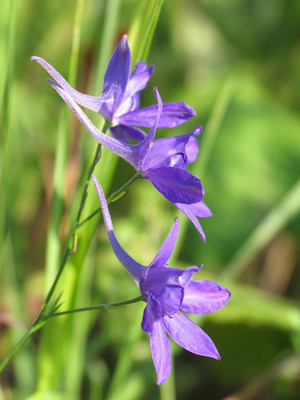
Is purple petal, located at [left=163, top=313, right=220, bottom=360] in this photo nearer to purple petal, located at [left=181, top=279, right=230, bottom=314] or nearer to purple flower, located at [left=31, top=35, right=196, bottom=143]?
purple petal, located at [left=181, top=279, right=230, bottom=314]

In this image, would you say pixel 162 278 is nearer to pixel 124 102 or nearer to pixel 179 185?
pixel 179 185

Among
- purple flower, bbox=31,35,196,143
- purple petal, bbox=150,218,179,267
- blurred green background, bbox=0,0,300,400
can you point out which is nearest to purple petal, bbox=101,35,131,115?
purple flower, bbox=31,35,196,143

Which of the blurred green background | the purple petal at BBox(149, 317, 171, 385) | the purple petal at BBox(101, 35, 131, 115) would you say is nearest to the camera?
the purple petal at BBox(149, 317, 171, 385)

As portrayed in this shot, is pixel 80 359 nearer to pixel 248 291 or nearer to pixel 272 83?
pixel 248 291

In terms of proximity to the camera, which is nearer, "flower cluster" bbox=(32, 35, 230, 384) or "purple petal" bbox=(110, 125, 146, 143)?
"flower cluster" bbox=(32, 35, 230, 384)

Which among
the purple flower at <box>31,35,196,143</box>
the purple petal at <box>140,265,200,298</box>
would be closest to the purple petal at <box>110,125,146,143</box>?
the purple flower at <box>31,35,196,143</box>

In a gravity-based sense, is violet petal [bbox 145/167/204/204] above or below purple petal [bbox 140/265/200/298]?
above

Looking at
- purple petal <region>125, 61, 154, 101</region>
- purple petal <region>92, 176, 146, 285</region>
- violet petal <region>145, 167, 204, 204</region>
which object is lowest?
purple petal <region>92, 176, 146, 285</region>

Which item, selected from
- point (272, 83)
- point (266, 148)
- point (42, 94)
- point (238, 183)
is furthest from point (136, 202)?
point (272, 83)

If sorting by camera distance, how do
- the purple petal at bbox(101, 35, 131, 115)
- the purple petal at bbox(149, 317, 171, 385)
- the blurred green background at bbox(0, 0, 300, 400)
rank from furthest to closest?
the blurred green background at bbox(0, 0, 300, 400) < the purple petal at bbox(101, 35, 131, 115) < the purple petal at bbox(149, 317, 171, 385)
